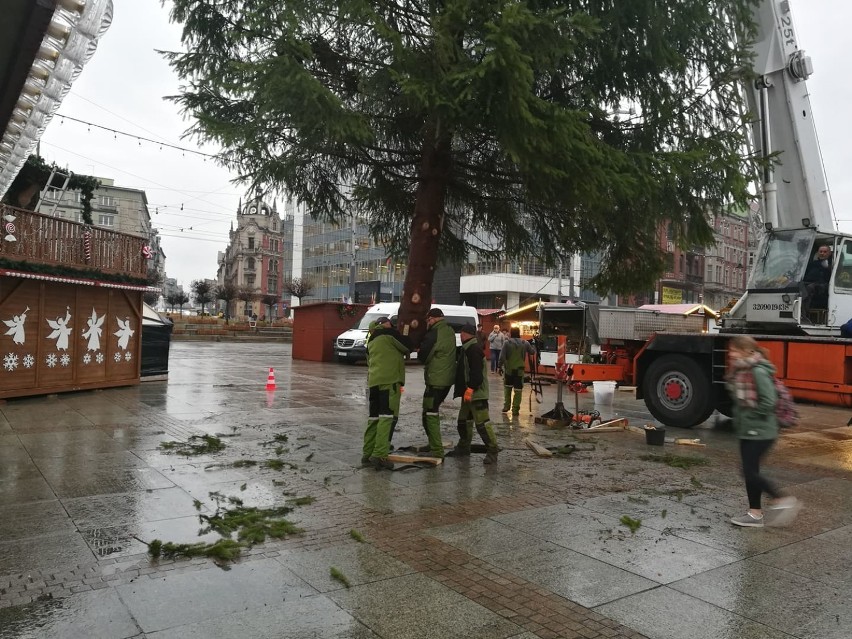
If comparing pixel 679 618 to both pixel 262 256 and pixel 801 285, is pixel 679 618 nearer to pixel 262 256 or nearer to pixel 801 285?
pixel 801 285

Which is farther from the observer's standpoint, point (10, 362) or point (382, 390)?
point (10, 362)

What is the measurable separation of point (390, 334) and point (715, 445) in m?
5.52

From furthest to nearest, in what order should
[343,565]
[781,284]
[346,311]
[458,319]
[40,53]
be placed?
[458,319] → [346,311] → [781,284] → [343,565] → [40,53]

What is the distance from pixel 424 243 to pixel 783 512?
521 centimetres

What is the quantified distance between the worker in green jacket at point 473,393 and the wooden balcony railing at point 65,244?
27.2ft

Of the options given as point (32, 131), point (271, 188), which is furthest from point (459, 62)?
point (32, 131)

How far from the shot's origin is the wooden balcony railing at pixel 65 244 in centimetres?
1112

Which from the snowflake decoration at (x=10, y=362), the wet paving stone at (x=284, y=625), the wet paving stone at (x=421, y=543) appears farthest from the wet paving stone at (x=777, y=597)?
the snowflake decoration at (x=10, y=362)

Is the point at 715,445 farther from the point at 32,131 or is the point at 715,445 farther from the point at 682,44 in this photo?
the point at 32,131

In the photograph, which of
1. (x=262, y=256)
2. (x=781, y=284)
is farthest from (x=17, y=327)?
(x=262, y=256)

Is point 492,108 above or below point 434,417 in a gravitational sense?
above

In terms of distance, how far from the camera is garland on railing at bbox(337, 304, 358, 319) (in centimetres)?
2716

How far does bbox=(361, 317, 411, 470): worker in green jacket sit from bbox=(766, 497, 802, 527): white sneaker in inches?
149

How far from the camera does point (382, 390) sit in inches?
287
